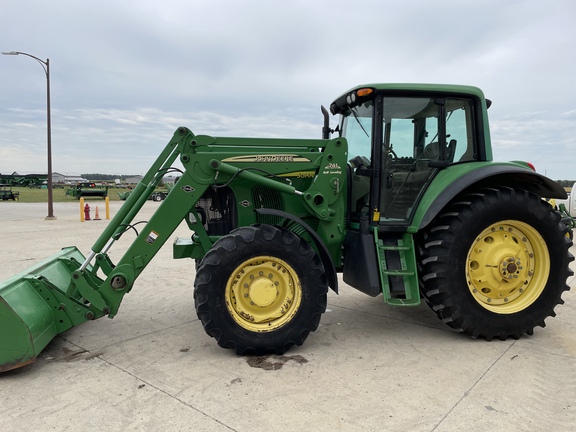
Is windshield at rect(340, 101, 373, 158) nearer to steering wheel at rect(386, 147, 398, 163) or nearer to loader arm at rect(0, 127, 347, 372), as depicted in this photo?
steering wheel at rect(386, 147, 398, 163)

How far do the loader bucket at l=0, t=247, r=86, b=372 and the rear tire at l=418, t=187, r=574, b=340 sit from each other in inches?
128

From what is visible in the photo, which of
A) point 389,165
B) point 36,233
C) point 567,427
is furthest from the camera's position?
point 36,233

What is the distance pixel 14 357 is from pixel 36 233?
10.4 m

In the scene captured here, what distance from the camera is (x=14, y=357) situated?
10.5 ft

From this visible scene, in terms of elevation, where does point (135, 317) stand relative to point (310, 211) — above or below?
below

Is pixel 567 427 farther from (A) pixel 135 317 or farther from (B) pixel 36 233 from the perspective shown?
(B) pixel 36 233

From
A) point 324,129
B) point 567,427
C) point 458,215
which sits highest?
point 324,129

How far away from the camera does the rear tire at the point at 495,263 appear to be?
3.93 meters

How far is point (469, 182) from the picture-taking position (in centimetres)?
391

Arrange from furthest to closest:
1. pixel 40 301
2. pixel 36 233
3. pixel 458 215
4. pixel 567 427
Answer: pixel 36 233 → pixel 458 215 → pixel 40 301 → pixel 567 427

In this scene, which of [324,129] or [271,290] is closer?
[271,290]

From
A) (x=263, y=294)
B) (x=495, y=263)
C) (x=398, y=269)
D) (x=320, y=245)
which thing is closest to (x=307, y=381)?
(x=263, y=294)

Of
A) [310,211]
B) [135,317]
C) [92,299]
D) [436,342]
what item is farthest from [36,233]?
[436,342]

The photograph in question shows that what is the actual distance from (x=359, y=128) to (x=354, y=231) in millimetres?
1132
